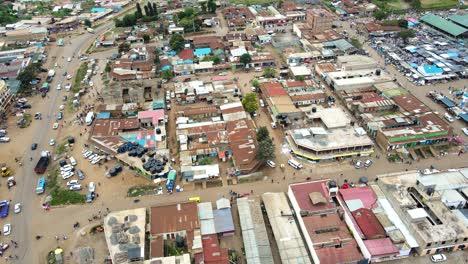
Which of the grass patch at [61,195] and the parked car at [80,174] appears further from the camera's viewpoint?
the parked car at [80,174]

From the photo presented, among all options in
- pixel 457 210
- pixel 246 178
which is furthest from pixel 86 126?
pixel 457 210

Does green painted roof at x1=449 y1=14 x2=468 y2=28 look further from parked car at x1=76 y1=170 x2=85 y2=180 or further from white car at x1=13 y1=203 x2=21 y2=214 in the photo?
white car at x1=13 y1=203 x2=21 y2=214

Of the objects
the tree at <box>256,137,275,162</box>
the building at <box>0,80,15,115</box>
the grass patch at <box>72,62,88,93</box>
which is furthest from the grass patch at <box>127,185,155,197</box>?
the building at <box>0,80,15,115</box>

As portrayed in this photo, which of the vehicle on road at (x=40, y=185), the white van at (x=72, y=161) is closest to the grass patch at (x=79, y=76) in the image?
the white van at (x=72, y=161)

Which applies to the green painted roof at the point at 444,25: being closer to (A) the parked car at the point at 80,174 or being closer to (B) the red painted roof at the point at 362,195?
(B) the red painted roof at the point at 362,195

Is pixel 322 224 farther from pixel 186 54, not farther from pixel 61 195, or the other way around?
pixel 186 54

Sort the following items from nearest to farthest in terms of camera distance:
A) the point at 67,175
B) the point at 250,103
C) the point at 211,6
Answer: the point at 67,175, the point at 250,103, the point at 211,6

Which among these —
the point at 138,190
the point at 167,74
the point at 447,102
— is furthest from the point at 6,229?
the point at 447,102

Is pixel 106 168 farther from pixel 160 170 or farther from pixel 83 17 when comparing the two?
pixel 83 17
